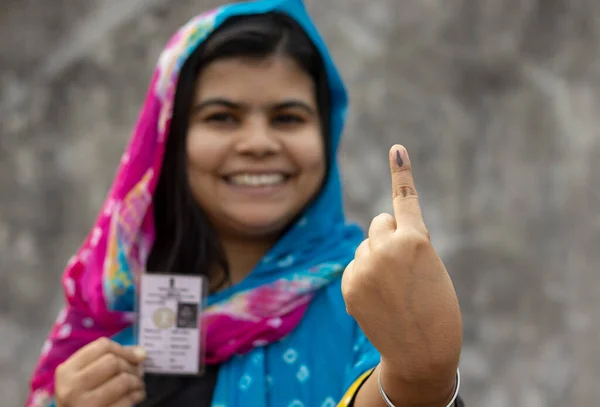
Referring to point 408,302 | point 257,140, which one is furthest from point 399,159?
point 257,140

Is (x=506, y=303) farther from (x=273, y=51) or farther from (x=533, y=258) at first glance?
(x=273, y=51)

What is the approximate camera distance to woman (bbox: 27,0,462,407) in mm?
1104

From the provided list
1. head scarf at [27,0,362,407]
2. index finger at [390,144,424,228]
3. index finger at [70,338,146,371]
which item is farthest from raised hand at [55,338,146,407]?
index finger at [390,144,424,228]

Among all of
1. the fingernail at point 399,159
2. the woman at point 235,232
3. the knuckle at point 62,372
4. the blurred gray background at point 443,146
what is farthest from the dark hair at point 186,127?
the blurred gray background at point 443,146

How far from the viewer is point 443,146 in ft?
7.68

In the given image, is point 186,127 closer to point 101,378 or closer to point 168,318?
point 168,318

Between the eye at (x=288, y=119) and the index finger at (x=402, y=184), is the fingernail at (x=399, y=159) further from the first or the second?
the eye at (x=288, y=119)

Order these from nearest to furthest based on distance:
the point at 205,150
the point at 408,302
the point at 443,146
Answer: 1. the point at 408,302
2. the point at 205,150
3. the point at 443,146

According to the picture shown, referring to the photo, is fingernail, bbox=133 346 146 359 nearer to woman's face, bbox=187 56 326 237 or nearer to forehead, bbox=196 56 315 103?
woman's face, bbox=187 56 326 237

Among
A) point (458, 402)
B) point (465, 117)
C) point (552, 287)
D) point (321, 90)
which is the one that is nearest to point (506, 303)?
point (552, 287)

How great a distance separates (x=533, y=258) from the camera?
7.50 feet

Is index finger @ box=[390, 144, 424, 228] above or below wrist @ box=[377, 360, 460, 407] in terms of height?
above

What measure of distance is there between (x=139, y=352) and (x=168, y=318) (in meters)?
0.07

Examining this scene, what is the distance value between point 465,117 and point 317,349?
141 cm
